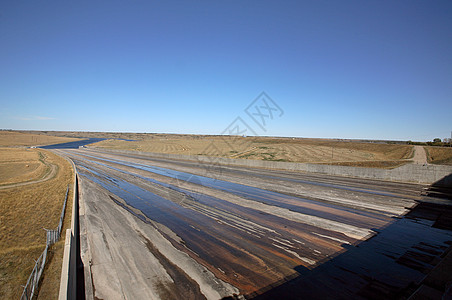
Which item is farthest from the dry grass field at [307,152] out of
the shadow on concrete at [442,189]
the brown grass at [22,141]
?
the brown grass at [22,141]

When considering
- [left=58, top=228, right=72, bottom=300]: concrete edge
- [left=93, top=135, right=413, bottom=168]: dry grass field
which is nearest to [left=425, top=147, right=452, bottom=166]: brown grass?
[left=93, top=135, right=413, bottom=168]: dry grass field

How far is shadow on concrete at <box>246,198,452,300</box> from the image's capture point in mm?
5375

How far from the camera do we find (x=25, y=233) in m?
10.7

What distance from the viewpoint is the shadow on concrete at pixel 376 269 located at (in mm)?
5375

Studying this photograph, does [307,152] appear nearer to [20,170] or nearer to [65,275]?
[20,170]

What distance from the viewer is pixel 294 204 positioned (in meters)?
13.6

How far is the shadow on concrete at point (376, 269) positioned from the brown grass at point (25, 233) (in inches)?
250

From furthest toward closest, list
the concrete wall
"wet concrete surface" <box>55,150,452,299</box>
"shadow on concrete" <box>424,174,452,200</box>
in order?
the concrete wall < "shadow on concrete" <box>424,174,452,200</box> < "wet concrete surface" <box>55,150,452,299</box>

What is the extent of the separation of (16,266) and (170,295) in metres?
6.34

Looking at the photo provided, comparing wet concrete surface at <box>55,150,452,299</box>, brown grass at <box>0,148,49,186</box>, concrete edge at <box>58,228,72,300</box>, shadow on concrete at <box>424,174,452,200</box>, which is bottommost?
brown grass at <box>0,148,49,186</box>

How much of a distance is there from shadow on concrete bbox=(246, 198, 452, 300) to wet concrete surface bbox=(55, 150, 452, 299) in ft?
0.08

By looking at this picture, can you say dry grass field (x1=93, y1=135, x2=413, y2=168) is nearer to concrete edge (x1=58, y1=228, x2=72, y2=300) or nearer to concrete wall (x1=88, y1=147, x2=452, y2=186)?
concrete wall (x1=88, y1=147, x2=452, y2=186)

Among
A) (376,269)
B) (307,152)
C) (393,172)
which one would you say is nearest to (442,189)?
(393,172)

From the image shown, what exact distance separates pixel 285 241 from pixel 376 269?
9.04 feet
